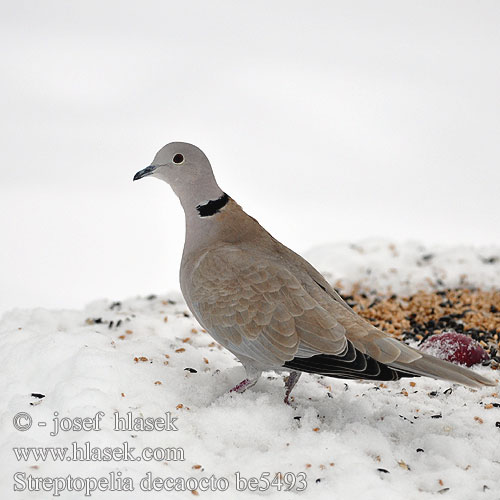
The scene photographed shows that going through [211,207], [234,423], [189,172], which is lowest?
[234,423]

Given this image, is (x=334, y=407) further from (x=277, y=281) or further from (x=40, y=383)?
(x=40, y=383)

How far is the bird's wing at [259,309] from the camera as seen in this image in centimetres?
384

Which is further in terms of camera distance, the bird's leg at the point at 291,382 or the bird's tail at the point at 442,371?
the bird's leg at the point at 291,382

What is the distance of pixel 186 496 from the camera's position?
318 centimetres

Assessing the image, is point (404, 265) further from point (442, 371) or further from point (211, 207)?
point (442, 371)

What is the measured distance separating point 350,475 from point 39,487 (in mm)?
1385

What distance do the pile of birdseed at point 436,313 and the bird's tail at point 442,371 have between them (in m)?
1.55

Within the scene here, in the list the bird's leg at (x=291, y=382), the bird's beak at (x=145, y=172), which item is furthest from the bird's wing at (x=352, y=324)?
the bird's beak at (x=145, y=172)

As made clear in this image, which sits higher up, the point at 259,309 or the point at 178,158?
the point at 178,158

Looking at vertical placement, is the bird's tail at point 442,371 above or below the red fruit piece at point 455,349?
above

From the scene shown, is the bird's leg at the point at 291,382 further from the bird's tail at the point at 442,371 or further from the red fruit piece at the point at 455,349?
the red fruit piece at the point at 455,349

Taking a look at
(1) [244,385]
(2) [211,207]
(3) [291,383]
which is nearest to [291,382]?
(3) [291,383]

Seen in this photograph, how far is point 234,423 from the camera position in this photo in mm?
3822

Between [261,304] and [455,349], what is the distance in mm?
1677
